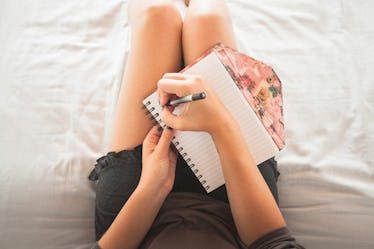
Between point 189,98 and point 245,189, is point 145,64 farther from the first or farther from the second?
point 245,189

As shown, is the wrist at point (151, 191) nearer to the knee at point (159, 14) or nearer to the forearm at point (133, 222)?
the forearm at point (133, 222)

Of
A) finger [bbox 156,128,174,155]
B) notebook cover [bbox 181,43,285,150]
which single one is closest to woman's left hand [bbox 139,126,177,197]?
finger [bbox 156,128,174,155]

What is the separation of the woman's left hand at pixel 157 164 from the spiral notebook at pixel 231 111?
25mm

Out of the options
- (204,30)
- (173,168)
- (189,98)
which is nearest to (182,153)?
(173,168)

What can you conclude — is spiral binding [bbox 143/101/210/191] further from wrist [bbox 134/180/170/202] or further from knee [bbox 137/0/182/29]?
knee [bbox 137/0/182/29]

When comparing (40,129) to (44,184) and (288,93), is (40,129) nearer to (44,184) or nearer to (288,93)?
(44,184)

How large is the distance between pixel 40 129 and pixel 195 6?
17.6 inches

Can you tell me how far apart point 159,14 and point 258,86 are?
0.86ft

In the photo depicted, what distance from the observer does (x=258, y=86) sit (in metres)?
0.68

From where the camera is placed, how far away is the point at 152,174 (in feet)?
2.08

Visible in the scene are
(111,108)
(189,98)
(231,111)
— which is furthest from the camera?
(111,108)

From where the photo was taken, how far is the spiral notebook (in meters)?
0.65

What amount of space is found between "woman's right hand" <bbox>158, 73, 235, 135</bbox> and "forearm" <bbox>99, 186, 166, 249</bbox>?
0.47 ft

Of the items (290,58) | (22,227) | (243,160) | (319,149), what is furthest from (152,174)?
(290,58)
